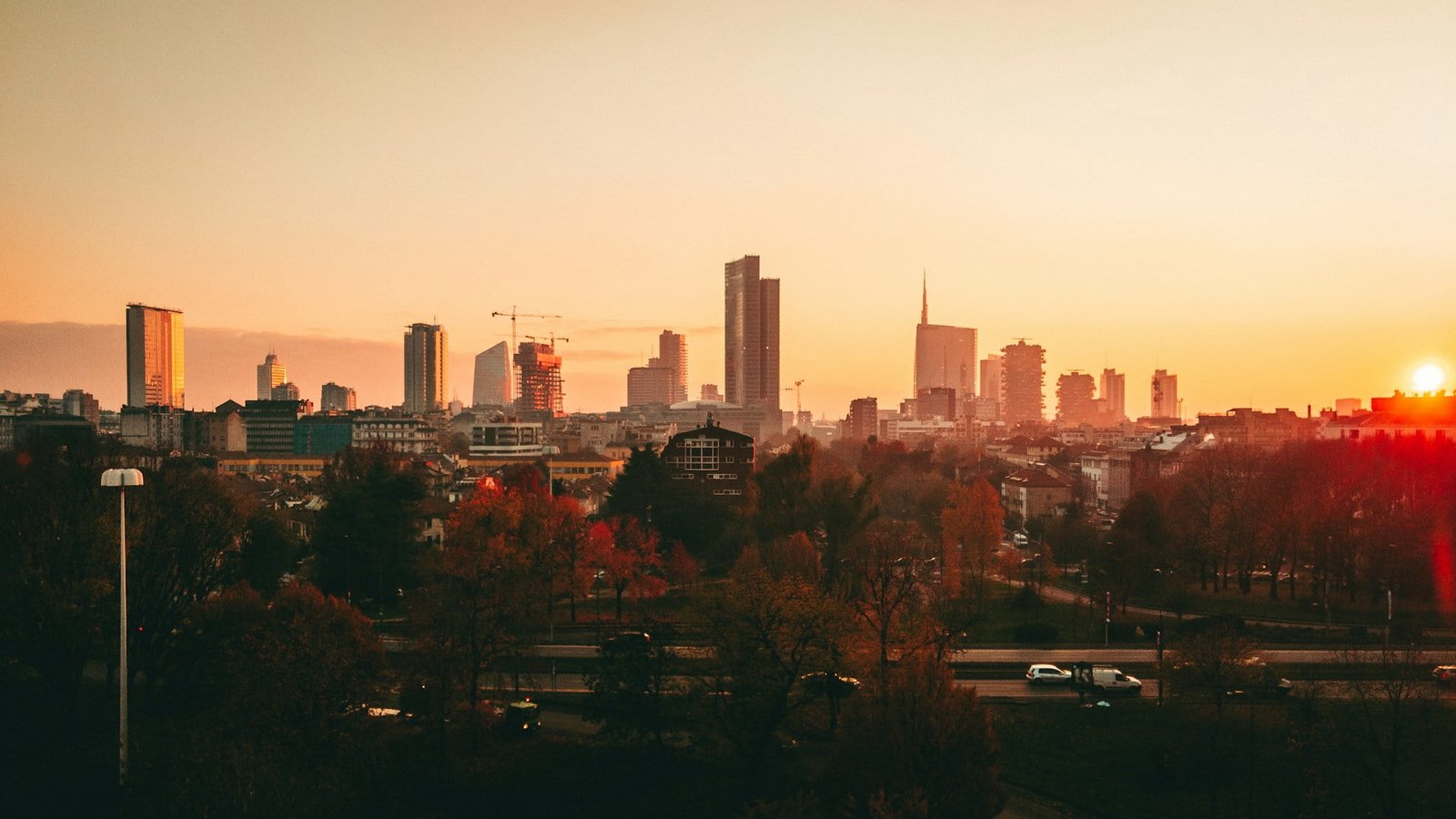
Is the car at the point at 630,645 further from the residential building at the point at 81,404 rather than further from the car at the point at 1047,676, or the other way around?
the residential building at the point at 81,404

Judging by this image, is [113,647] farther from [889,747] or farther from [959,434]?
[959,434]

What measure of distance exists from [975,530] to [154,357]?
192842 millimetres

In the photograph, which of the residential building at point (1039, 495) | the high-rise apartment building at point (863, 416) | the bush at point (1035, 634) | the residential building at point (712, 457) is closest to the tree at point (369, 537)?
the bush at point (1035, 634)

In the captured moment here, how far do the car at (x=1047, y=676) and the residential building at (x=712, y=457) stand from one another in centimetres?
3642

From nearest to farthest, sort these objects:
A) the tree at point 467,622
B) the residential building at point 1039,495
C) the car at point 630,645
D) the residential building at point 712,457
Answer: the tree at point 467,622 < the car at point 630,645 < the residential building at point 712,457 < the residential building at point 1039,495

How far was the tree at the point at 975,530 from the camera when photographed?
3959cm

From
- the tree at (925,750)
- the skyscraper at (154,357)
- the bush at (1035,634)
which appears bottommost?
the bush at (1035,634)

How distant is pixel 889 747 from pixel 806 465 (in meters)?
29.6

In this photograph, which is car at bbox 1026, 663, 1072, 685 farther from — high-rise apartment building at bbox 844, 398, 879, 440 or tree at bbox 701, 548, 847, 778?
high-rise apartment building at bbox 844, 398, 879, 440

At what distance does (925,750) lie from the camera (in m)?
15.5

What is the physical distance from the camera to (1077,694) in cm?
2464

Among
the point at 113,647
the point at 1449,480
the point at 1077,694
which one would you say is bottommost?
the point at 1077,694

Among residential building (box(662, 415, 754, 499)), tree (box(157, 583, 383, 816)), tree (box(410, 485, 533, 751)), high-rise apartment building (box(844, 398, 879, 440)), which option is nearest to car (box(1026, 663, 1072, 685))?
tree (box(410, 485, 533, 751))

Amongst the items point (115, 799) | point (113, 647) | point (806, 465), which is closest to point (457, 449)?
point (806, 465)
